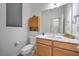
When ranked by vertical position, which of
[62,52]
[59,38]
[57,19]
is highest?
[57,19]

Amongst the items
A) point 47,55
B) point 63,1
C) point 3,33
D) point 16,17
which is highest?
point 63,1

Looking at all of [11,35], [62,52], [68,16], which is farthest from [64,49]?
[11,35]

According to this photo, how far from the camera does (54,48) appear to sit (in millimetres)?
1482

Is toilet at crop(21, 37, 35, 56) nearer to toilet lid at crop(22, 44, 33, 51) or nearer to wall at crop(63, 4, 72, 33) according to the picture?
toilet lid at crop(22, 44, 33, 51)

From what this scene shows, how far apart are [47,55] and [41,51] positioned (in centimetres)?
8

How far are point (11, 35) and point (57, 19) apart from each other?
55 centimetres

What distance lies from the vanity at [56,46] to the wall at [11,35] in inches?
6.9

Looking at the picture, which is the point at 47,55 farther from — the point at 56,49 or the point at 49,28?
the point at 49,28

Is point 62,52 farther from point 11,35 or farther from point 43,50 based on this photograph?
point 11,35

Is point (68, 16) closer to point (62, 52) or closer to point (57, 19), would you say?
point (57, 19)

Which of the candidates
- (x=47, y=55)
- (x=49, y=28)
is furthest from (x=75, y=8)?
(x=47, y=55)

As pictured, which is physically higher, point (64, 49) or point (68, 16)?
point (68, 16)

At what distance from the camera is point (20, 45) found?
1.53 meters

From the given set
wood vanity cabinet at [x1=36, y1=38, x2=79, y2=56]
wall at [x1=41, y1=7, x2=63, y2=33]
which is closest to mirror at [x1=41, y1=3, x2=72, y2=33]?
wall at [x1=41, y1=7, x2=63, y2=33]
